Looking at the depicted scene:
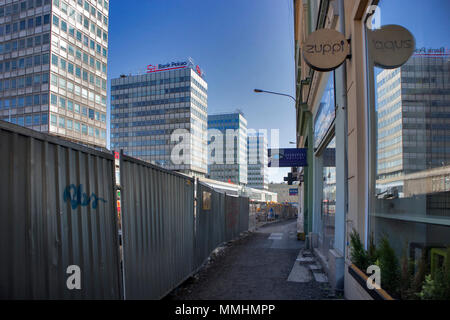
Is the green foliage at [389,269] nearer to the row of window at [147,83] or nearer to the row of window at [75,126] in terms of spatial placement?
the row of window at [75,126]

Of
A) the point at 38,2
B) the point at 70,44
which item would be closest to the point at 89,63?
the point at 70,44

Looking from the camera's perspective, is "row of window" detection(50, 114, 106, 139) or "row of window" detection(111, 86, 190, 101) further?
"row of window" detection(111, 86, 190, 101)

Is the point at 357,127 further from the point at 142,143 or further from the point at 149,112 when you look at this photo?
the point at 149,112

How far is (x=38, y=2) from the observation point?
7456 centimetres

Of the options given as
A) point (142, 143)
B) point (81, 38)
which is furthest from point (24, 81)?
point (142, 143)

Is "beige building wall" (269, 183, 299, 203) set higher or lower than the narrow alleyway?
lower

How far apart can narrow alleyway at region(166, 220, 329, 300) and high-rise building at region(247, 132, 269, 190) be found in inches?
5570

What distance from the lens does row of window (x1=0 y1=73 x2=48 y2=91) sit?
72.9 meters

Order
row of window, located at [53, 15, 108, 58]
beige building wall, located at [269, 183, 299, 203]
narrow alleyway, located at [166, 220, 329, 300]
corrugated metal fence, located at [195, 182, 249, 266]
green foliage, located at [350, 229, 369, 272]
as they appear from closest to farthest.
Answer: green foliage, located at [350, 229, 369, 272], narrow alleyway, located at [166, 220, 329, 300], corrugated metal fence, located at [195, 182, 249, 266], row of window, located at [53, 15, 108, 58], beige building wall, located at [269, 183, 299, 203]

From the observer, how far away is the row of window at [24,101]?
72.6 meters

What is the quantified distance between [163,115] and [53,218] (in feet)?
393

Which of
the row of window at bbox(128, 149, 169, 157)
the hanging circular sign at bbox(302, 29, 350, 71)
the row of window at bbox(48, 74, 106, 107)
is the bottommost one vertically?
the hanging circular sign at bbox(302, 29, 350, 71)

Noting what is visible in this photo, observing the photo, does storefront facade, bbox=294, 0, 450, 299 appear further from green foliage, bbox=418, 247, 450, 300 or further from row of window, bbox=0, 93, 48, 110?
row of window, bbox=0, 93, 48, 110

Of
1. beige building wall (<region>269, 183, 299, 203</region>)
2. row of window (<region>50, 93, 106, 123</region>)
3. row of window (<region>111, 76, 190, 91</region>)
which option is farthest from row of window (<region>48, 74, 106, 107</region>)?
beige building wall (<region>269, 183, 299, 203</region>)
